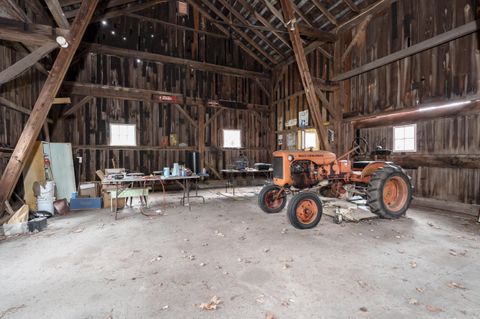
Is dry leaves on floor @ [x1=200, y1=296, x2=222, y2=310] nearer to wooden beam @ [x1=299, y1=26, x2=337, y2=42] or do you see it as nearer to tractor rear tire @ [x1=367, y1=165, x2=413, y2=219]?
tractor rear tire @ [x1=367, y1=165, x2=413, y2=219]

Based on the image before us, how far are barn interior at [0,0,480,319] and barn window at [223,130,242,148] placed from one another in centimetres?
Result: 5

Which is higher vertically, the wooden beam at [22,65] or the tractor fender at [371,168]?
the wooden beam at [22,65]

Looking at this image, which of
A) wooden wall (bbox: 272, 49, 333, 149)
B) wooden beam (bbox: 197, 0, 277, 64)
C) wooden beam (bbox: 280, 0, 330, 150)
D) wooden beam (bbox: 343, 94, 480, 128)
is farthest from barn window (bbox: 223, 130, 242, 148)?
wooden beam (bbox: 343, 94, 480, 128)

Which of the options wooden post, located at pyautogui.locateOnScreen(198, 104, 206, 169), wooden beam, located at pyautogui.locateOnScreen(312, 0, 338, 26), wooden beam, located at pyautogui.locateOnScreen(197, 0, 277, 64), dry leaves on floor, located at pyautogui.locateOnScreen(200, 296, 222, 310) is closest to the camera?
dry leaves on floor, located at pyautogui.locateOnScreen(200, 296, 222, 310)

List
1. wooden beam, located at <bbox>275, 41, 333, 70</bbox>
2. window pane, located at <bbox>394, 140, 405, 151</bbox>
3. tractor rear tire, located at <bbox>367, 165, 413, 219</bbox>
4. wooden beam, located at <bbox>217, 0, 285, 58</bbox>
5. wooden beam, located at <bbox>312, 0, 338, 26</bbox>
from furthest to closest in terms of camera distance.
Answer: wooden beam, located at <bbox>217, 0, 285, 58</bbox> < wooden beam, located at <bbox>275, 41, 333, 70</bbox> < wooden beam, located at <bbox>312, 0, 338, 26</bbox> < window pane, located at <bbox>394, 140, 405, 151</bbox> < tractor rear tire, located at <bbox>367, 165, 413, 219</bbox>

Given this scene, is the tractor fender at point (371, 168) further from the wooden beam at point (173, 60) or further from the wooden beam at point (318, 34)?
the wooden beam at point (173, 60)

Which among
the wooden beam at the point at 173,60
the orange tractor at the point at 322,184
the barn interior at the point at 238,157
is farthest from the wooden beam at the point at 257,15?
the orange tractor at the point at 322,184

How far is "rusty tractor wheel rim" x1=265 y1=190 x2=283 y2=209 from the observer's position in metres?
5.11

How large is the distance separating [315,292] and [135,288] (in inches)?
72.4

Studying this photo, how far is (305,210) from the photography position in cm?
414

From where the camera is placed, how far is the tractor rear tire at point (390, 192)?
4258 millimetres

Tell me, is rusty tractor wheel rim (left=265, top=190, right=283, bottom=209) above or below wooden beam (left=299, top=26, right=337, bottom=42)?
below

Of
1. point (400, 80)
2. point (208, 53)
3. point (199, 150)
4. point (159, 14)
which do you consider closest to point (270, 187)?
point (400, 80)

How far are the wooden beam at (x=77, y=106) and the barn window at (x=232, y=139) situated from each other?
213 inches
